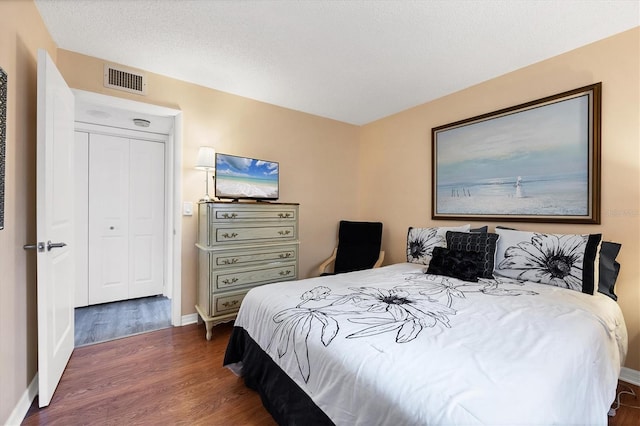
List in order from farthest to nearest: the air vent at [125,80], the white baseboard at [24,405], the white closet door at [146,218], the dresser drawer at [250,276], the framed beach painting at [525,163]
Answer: the white closet door at [146,218]
the dresser drawer at [250,276]
the air vent at [125,80]
the framed beach painting at [525,163]
the white baseboard at [24,405]

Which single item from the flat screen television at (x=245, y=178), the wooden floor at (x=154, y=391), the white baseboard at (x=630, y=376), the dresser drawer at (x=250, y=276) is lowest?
the wooden floor at (x=154, y=391)

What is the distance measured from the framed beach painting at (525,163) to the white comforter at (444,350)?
80 centimetres

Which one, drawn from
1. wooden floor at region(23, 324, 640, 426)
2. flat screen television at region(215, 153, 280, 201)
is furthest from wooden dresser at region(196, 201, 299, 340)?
wooden floor at region(23, 324, 640, 426)

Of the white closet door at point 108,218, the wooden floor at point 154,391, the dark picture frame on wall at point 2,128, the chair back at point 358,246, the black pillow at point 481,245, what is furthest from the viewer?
the chair back at point 358,246

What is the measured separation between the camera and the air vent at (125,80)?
2371 mm

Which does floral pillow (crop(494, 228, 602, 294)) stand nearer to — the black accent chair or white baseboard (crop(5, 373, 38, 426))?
the black accent chair

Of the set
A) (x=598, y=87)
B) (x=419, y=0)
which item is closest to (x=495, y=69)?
(x=598, y=87)

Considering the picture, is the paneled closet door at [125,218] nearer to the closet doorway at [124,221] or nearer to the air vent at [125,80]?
the closet doorway at [124,221]

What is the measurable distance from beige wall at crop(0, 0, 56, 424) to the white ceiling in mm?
374

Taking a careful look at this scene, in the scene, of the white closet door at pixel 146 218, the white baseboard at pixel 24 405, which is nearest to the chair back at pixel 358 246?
the white closet door at pixel 146 218

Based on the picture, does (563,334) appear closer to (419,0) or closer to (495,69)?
(419,0)

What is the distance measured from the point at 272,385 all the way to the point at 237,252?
1.34 meters

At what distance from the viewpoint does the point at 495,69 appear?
8.04ft

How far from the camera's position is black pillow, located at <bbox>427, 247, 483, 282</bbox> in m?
2.14
